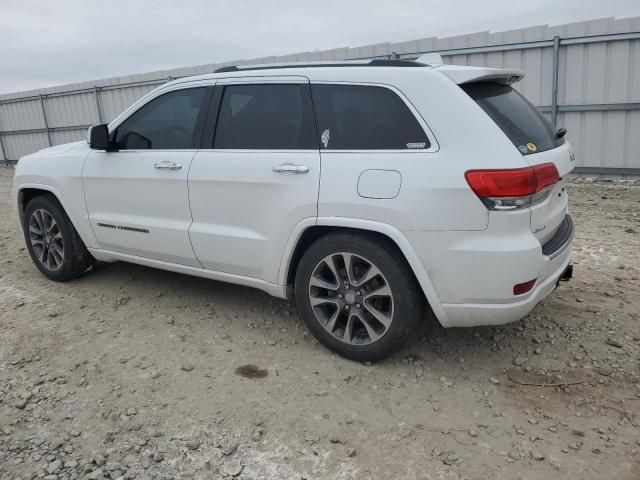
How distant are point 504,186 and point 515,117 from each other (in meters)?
0.62

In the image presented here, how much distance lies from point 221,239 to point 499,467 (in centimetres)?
225

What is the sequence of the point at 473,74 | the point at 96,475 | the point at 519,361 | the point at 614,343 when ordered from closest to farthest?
the point at 96,475 → the point at 473,74 → the point at 519,361 → the point at 614,343

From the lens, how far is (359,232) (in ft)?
11.2

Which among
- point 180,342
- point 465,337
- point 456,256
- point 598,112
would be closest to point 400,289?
point 456,256

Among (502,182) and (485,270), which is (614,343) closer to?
(485,270)

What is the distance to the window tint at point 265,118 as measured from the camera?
3.63m

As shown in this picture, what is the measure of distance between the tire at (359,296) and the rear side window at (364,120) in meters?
0.57

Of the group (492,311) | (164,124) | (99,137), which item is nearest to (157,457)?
(492,311)

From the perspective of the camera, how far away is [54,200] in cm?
511

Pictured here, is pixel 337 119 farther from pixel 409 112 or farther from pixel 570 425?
pixel 570 425

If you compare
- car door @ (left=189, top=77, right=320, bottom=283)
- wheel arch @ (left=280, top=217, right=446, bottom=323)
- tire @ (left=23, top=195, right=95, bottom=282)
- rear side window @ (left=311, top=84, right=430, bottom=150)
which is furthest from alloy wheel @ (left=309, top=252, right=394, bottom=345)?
tire @ (left=23, top=195, right=95, bottom=282)

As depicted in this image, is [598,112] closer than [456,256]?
No

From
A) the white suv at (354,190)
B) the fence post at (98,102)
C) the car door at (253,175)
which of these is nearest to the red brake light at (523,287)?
the white suv at (354,190)

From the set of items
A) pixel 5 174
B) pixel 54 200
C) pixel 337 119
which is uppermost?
pixel 337 119
